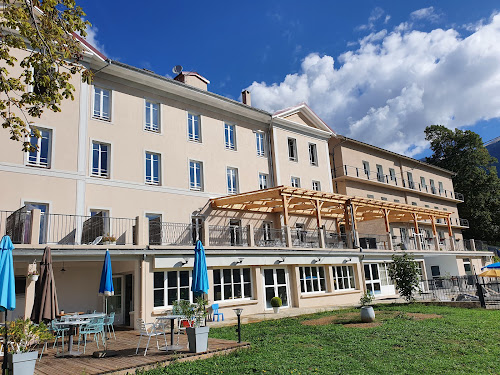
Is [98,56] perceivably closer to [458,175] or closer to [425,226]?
[425,226]

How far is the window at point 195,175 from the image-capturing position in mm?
21719

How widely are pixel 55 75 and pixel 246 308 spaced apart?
12.8 m

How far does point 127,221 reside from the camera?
18.0 m

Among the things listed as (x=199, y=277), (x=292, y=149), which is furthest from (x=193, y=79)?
(x=199, y=277)

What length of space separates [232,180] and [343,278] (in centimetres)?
900

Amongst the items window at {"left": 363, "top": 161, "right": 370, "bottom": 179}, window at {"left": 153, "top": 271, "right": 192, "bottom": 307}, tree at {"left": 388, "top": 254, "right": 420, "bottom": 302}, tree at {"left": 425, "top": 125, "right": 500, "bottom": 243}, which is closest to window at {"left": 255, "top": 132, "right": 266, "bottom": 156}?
tree at {"left": 388, "top": 254, "right": 420, "bottom": 302}

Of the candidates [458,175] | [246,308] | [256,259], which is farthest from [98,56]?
[458,175]

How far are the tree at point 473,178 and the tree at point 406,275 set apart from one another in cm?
3764

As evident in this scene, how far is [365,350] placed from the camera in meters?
9.82

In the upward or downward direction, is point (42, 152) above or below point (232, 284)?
above

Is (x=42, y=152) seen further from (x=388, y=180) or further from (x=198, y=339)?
(x=388, y=180)

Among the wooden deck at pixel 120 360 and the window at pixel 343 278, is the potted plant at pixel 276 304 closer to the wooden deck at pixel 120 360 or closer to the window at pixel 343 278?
the window at pixel 343 278

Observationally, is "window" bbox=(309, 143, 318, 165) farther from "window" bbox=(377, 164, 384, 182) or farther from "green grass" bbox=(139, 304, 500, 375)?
"green grass" bbox=(139, 304, 500, 375)

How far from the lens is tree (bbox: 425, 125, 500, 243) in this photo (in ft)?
168
